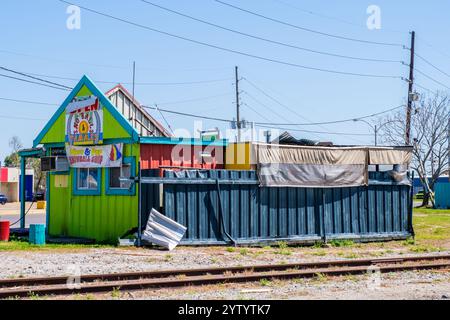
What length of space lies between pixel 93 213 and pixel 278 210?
18.5 feet

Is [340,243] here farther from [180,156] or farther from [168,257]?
[168,257]

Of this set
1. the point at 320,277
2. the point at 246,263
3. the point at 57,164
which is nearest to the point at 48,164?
the point at 57,164

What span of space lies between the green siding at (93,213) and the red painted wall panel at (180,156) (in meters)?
0.37

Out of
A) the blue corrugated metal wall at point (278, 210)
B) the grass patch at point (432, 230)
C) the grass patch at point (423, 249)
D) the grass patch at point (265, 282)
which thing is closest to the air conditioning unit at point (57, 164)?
the blue corrugated metal wall at point (278, 210)

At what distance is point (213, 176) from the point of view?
19078 mm

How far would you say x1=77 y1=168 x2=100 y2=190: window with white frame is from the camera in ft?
67.7

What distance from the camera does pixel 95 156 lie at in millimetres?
20562

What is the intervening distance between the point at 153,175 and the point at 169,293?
24.9 feet

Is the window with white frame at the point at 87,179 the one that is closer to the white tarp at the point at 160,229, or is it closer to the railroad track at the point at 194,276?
the white tarp at the point at 160,229

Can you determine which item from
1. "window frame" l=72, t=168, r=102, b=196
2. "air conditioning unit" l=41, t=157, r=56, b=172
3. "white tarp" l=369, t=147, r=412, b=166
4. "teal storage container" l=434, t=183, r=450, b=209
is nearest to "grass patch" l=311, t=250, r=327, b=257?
"white tarp" l=369, t=147, r=412, b=166

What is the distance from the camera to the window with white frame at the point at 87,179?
2064 centimetres

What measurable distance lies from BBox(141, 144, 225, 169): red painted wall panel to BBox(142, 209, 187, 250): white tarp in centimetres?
189
